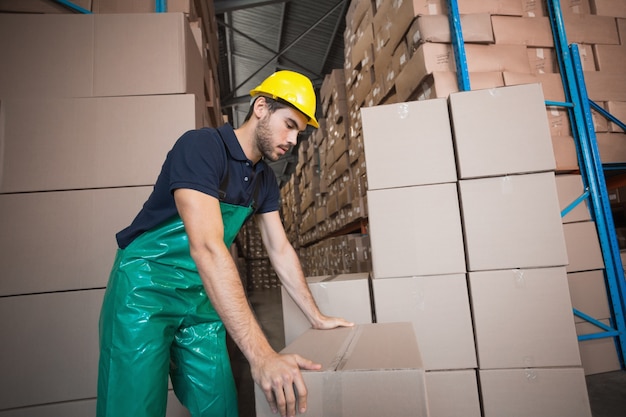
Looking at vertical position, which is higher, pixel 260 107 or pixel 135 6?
pixel 135 6

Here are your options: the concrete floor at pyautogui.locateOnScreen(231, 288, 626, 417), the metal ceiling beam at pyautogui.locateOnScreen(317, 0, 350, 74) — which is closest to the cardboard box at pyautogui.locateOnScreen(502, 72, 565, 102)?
the concrete floor at pyautogui.locateOnScreen(231, 288, 626, 417)

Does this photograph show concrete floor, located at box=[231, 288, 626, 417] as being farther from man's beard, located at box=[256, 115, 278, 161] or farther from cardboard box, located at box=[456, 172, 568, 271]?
man's beard, located at box=[256, 115, 278, 161]

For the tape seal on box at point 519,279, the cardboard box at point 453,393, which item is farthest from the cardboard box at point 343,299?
the tape seal on box at point 519,279

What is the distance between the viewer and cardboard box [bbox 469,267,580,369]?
→ 1760 mm

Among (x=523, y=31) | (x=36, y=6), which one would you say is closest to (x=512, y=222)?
(x=523, y=31)

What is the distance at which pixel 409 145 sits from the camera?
1.96 metres

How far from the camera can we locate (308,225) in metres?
7.37

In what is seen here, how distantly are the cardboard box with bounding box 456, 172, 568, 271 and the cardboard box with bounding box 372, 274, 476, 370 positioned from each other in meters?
0.18

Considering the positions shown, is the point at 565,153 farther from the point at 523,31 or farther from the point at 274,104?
the point at 274,104

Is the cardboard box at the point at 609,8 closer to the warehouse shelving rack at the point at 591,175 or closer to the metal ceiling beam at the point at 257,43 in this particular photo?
the warehouse shelving rack at the point at 591,175

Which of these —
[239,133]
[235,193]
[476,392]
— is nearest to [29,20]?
[239,133]

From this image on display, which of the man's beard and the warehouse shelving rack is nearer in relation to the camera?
the man's beard

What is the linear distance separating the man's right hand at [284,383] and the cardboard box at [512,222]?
122cm

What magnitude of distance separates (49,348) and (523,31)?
143 inches
